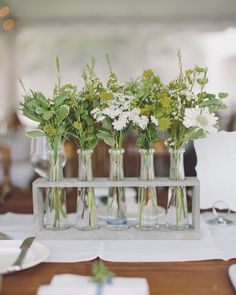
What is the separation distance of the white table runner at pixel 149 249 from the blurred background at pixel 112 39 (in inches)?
186

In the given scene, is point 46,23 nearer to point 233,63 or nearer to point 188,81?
point 233,63

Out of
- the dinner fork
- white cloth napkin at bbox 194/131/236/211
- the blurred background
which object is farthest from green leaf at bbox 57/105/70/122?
the blurred background

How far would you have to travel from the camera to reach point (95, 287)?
0.71 m

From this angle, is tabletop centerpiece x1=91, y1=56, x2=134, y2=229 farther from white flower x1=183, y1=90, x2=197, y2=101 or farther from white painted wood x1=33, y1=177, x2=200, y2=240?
white flower x1=183, y1=90, x2=197, y2=101

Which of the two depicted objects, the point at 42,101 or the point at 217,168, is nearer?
the point at 42,101

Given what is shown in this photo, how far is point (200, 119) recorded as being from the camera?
3.50 ft

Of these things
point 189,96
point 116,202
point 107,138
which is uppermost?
point 189,96

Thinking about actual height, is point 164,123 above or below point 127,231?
above

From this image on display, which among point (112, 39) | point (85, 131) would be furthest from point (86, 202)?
point (112, 39)

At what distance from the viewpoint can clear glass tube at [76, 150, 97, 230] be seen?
1.16 meters

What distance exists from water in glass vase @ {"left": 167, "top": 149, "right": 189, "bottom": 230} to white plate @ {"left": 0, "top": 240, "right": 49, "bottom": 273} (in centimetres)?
33

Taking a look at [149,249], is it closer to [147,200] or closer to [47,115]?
[147,200]

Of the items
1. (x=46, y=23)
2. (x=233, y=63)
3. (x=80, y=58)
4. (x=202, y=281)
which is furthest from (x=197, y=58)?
(x=202, y=281)

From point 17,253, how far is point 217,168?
63 cm
